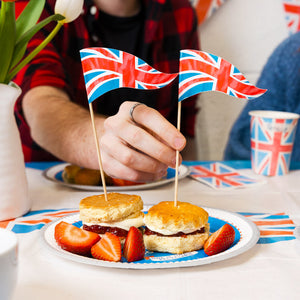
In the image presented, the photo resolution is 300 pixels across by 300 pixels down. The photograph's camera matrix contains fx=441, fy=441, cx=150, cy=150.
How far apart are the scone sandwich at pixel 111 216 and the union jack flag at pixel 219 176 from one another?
0.40 metres

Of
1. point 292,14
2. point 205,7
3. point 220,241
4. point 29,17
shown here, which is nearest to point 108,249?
point 220,241

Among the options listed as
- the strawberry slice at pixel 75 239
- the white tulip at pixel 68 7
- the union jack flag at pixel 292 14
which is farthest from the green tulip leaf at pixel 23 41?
the union jack flag at pixel 292 14

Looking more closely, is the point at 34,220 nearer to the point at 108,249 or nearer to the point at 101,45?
the point at 108,249

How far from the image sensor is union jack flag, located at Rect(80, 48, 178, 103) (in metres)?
0.76

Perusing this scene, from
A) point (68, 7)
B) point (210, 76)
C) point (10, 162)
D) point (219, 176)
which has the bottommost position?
point (219, 176)

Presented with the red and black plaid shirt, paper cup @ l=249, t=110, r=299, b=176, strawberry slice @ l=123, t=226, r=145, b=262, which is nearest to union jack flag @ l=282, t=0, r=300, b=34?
the red and black plaid shirt

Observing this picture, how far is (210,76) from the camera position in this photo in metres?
0.74

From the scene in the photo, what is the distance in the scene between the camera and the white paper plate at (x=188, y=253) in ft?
1.98

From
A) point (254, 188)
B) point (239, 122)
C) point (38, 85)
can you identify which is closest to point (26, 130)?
point (38, 85)

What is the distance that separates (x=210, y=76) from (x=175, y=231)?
265 millimetres

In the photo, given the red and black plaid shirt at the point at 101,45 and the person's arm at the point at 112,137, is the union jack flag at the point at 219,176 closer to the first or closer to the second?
the person's arm at the point at 112,137

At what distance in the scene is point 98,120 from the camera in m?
1.09

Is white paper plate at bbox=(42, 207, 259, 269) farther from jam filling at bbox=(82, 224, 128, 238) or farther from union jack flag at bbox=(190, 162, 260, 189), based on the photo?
union jack flag at bbox=(190, 162, 260, 189)

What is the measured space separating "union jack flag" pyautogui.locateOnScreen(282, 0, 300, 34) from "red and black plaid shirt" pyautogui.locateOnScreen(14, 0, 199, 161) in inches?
22.9
